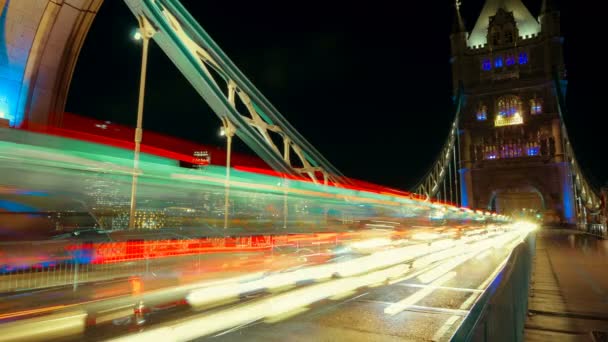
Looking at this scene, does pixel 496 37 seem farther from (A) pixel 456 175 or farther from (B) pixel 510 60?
(A) pixel 456 175

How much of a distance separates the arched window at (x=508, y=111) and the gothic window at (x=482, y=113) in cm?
184

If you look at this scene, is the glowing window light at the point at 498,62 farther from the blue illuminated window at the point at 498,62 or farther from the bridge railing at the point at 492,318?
the bridge railing at the point at 492,318

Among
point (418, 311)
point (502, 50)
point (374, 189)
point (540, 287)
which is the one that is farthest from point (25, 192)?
point (502, 50)

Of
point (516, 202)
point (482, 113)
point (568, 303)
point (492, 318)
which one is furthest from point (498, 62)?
point (492, 318)

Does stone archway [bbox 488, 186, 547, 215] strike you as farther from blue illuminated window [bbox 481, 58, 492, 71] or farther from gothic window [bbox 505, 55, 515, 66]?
gothic window [bbox 505, 55, 515, 66]

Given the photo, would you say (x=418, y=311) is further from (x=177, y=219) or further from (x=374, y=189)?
(x=374, y=189)

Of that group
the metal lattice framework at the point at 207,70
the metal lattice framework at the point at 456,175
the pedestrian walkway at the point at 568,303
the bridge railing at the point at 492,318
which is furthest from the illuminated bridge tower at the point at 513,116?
the bridge railing at the point at 492,318

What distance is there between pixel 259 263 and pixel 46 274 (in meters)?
3.97

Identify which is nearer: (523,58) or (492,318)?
(492,318)

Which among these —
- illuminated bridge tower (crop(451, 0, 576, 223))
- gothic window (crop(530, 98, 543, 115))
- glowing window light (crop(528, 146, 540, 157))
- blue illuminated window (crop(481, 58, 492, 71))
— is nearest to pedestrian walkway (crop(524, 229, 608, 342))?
illuminated bridge tower (crop(451, 0, 576, 223))

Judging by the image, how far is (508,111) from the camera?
2761 inches

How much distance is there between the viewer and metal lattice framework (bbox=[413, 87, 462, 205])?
6825 cm

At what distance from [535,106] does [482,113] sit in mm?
7912

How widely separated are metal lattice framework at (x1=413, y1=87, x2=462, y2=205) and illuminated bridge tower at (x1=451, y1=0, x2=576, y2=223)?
2.53 m
